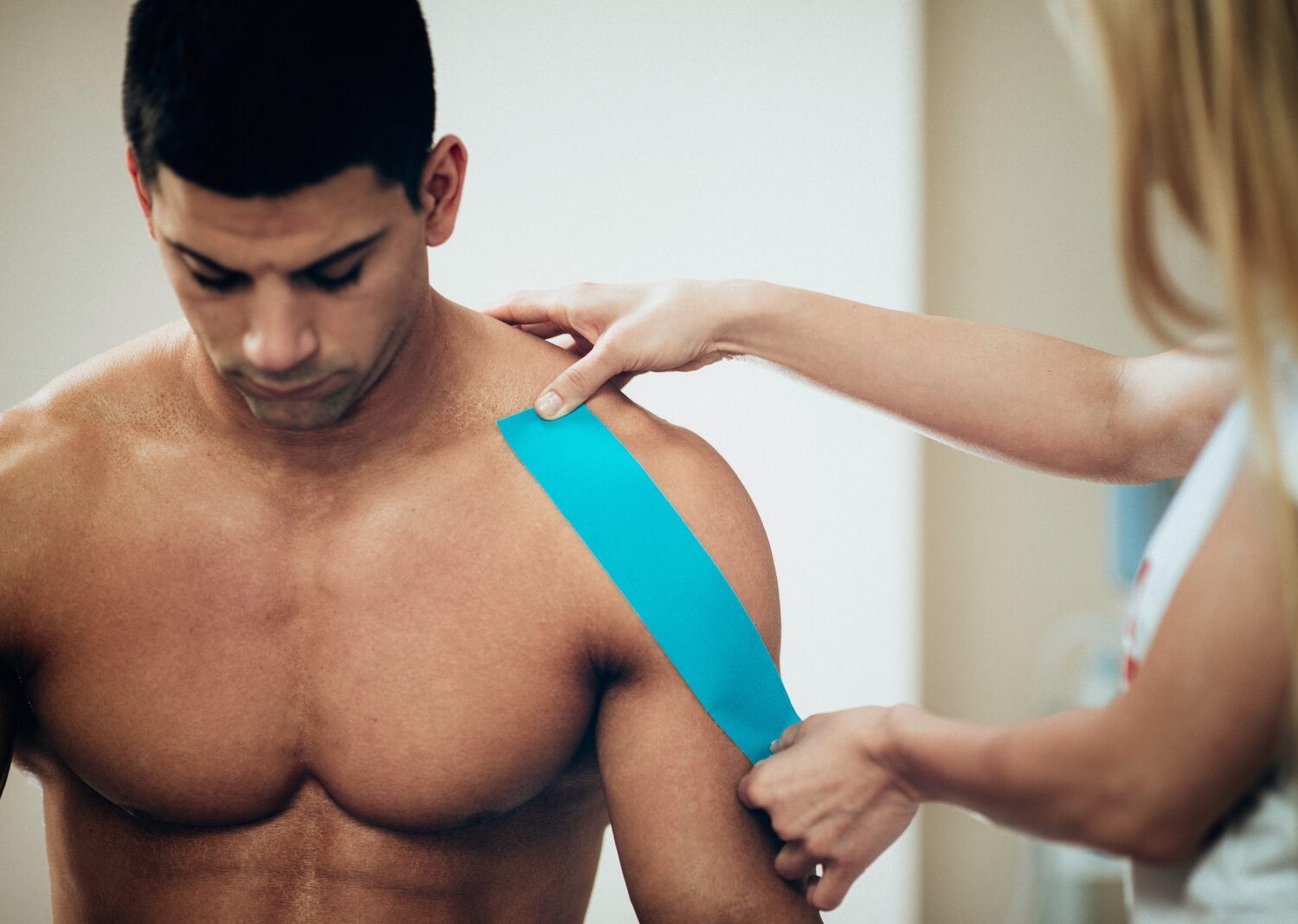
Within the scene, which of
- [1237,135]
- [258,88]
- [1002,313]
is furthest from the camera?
[1002,313]

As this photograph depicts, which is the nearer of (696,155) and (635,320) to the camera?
(635,320)

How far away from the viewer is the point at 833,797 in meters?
0.88

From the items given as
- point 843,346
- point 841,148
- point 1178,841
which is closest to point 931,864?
point 841,148

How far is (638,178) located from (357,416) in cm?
110

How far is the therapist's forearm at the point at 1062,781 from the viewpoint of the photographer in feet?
2.27

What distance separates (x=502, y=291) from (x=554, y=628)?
3.75 feet

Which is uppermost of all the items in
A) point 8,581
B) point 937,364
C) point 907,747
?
point 937,364

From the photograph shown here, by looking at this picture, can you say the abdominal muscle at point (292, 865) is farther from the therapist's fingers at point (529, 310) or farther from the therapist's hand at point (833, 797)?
the therapist's fingers at point (529, 310)

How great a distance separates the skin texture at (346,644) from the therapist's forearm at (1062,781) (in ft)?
0.57

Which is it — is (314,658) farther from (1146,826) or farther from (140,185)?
(1146,826)

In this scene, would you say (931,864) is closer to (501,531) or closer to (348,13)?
(501,531)

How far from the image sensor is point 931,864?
2238mm

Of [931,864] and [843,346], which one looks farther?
[931,864]

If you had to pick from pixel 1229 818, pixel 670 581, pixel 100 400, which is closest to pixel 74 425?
pixel 100 400
